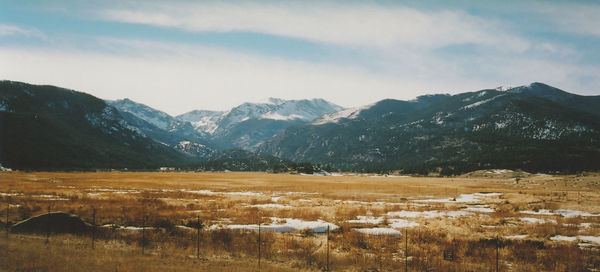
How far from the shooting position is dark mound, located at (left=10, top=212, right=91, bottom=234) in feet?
83.7

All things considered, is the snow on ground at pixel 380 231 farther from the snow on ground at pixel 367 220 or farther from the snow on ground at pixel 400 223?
the snow on ground at pixel 367 220

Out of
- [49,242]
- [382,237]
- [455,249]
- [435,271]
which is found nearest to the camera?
[435,271]

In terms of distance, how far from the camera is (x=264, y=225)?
3212 cm

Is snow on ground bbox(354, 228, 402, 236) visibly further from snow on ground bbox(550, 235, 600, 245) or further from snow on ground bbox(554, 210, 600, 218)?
snow on ground bbox(554, 210, 600, 218)

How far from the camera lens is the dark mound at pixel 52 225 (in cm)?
2552

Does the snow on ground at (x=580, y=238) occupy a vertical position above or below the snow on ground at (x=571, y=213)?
above

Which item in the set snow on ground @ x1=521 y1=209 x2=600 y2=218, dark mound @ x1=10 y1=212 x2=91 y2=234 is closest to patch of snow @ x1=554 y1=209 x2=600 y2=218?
snow on ground @ x1=521 y1=209 x2=600 y2=218

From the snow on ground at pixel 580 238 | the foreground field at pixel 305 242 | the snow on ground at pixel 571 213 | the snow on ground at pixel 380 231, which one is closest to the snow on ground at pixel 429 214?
the foreground field at pixel 305 242

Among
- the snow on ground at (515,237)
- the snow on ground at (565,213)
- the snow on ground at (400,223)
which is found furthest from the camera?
the snow on ground at (565,213)

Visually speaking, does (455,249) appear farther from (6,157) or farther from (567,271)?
(6,157)

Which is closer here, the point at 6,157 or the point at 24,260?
the point at 24,260

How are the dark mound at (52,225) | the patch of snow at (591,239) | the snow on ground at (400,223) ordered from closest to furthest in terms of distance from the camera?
the dark mound at (52,225), the patch of snow at (591,239), the snow on ground at (400,223)

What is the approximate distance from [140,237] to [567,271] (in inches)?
1091

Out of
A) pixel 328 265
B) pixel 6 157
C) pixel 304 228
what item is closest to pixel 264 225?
pixel 304 228
